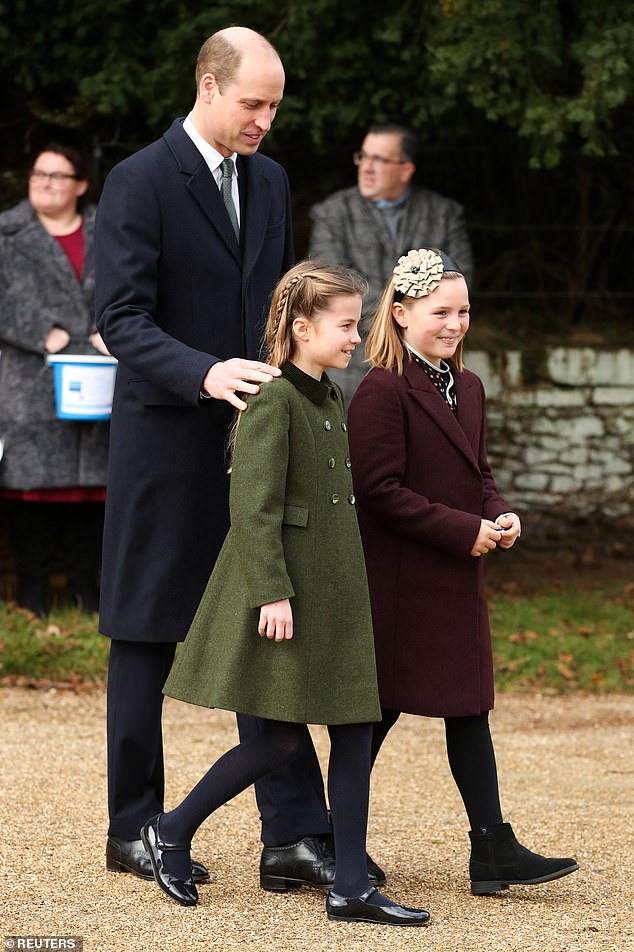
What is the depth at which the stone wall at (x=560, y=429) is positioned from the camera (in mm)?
9266

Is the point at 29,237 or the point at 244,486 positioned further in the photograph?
the point at 29,237

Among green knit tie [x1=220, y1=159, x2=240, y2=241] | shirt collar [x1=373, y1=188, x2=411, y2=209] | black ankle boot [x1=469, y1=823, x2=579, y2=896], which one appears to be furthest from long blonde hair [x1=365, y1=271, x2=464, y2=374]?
shirt collar [x1=373, y1=188, x2=411, y2=209]

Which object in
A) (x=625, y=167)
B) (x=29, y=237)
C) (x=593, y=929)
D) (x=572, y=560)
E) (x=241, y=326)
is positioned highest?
(x=625, y=167)

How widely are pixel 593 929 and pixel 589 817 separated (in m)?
1.12

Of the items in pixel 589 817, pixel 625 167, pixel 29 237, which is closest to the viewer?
pixel 589 817

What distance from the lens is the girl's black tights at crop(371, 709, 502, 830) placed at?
3.73 meters

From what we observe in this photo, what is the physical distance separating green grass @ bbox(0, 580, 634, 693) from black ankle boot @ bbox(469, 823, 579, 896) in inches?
116

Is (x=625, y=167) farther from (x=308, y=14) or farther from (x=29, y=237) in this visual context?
(x=29, y=237)

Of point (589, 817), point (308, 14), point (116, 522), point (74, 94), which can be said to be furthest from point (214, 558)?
point (74, 94)

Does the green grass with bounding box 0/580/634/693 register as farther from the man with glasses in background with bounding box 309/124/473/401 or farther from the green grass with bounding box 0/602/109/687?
the man with glasses in background with bounding box 309/124/473/401

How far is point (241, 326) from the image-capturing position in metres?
3.82

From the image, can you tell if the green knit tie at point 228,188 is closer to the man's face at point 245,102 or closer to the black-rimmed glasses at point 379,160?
the man's face at point 245,102

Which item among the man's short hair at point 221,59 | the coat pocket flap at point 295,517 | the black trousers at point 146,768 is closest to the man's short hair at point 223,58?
the man's short hair at point 221,59

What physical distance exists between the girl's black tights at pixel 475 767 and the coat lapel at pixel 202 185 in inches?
49.5
